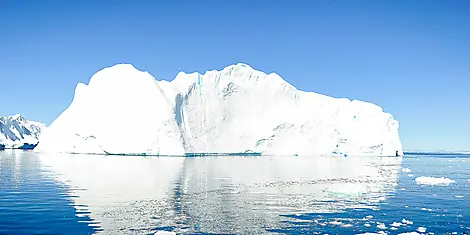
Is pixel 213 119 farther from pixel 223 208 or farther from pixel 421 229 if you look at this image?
pixel 421 229

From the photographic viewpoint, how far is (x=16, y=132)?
138 metres

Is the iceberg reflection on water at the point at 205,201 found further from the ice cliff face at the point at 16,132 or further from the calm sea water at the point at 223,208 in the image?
the ice cliff face at the point at 16,132

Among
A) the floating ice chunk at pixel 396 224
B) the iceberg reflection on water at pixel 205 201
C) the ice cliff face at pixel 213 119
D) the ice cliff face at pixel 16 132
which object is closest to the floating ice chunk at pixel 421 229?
the floating ice chunk at pixel 396 224

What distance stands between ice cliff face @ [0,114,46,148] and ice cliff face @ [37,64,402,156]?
60384 mm

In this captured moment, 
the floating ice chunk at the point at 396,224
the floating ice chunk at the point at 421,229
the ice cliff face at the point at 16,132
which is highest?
the ice cliff face at the point at 16,132

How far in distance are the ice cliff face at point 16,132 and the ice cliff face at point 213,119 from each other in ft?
198

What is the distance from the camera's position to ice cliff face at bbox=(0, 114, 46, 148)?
4801 inches

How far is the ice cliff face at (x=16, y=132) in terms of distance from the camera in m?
122

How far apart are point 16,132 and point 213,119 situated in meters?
98.0

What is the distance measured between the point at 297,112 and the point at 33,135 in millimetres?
120004

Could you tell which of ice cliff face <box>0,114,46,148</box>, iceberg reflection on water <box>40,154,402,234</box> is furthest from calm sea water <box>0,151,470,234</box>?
ice cliff face <box>0,114,46,148</box>

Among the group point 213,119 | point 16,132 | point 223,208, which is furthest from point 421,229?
point 16,132

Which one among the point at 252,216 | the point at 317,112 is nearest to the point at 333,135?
the point at 317,112

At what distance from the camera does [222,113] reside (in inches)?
2699
